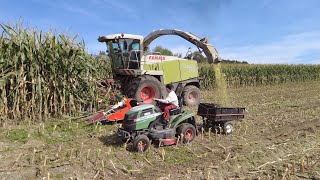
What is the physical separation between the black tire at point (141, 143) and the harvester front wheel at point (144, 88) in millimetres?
3970

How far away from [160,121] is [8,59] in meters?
4.08

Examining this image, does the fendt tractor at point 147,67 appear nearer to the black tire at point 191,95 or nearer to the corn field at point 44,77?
the black tire at point 191,95

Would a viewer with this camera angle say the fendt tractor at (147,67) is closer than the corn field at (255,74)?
Yes

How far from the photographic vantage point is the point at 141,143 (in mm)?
6582

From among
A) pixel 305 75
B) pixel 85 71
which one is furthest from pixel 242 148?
pixel 305 75

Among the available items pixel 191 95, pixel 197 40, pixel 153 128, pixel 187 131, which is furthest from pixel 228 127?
pixel 191 95

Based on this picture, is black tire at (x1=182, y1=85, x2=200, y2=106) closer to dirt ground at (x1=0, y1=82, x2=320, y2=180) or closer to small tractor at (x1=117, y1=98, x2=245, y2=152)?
dirt ground at (x1=0, y1=82, x2=320, y2=180)

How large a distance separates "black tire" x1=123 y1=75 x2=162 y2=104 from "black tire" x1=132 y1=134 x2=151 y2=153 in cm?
397

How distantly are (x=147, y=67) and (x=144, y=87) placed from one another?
1.12 metres

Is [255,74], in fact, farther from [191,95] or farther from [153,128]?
[153,128]

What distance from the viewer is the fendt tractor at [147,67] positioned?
1095 cm

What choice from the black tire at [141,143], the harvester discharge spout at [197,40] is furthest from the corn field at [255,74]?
the black tire at [141,143]

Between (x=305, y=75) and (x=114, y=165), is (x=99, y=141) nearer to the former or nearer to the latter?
(x=114, y=165)

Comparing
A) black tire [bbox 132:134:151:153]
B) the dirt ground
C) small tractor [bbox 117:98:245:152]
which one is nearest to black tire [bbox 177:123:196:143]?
small tractor [bbox 117:98:245:152]
